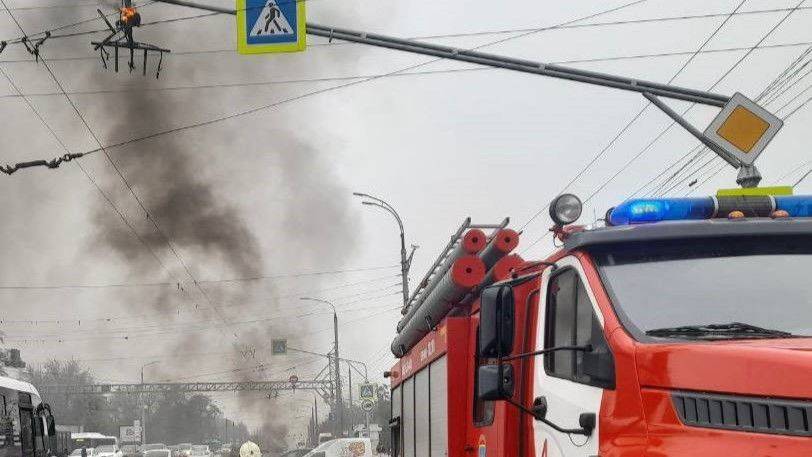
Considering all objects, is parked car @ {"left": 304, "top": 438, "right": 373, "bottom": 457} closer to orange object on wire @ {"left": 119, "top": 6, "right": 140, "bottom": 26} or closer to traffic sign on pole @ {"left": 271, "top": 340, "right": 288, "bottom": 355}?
traffic sign on pole @ {"left": 271, "top": 340, "right": 288, "bottom": 355}

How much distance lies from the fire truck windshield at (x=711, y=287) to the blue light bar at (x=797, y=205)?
0.50 metres

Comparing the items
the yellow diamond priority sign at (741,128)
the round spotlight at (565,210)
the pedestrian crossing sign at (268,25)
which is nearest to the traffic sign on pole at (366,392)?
the pedestrian crossing sign at (268,25)

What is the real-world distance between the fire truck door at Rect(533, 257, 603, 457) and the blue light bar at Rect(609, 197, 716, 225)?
1.19 ft

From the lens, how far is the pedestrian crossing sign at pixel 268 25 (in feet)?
39.2

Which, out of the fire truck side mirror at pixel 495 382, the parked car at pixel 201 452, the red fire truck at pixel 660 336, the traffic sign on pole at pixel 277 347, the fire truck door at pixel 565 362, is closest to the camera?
the red fire truck at pixel 660 336

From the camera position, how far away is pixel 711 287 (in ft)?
16.6

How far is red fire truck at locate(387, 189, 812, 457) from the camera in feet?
13.9

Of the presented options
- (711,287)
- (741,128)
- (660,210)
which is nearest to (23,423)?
(741,128)

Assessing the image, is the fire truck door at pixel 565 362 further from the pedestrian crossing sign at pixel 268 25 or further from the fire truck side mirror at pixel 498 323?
the pedestrian crossing sign at pixel 268 25

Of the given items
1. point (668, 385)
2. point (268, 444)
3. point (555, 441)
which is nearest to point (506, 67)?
point (555, 441)

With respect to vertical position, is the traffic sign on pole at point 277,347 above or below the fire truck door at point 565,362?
below

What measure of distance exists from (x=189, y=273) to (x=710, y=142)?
28206mm

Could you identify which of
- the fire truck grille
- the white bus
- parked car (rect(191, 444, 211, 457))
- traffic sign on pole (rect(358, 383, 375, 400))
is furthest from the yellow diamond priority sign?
parked car (rect(191, 444, 211, 457))

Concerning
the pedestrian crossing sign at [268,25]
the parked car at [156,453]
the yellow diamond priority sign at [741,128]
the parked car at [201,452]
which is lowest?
the parked car at [201,452]
